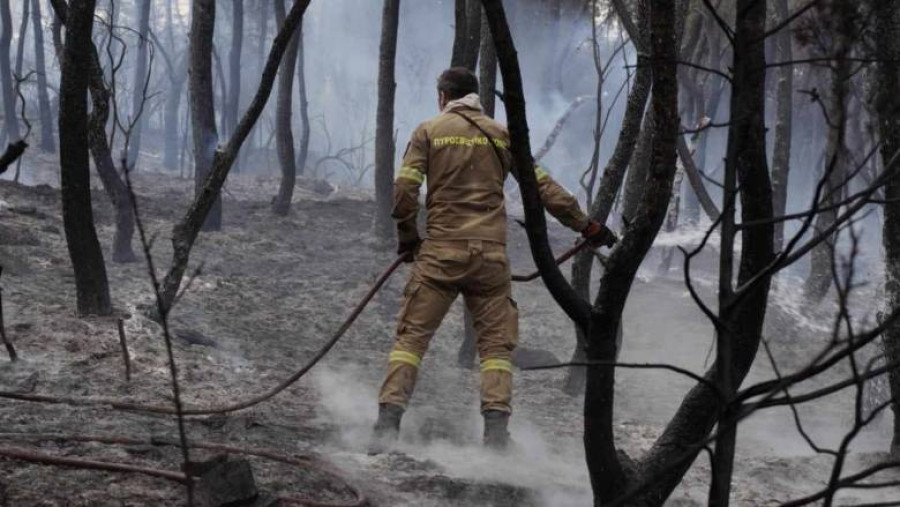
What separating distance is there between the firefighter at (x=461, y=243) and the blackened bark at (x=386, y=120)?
698cm

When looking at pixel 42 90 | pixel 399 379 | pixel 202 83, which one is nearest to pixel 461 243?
pixel 399 379

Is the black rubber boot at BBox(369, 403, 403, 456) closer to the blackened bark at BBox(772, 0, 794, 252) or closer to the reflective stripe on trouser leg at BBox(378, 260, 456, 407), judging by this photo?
the reflective stripe on trouser leg at BBox(378, 260, 456, 407)

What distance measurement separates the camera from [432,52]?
3716cm

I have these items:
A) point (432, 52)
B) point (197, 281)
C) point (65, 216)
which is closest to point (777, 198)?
point (197, 281)

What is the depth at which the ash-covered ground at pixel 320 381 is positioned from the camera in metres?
4.09

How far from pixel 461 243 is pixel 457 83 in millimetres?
865

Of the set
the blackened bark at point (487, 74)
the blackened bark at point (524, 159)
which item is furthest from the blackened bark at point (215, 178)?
the blackened bark at point (524, 159)

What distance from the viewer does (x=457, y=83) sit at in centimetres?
504

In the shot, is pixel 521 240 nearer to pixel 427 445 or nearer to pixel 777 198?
pixel 777 198

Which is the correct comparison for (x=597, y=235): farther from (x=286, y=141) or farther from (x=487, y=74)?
(x=286, y=141)

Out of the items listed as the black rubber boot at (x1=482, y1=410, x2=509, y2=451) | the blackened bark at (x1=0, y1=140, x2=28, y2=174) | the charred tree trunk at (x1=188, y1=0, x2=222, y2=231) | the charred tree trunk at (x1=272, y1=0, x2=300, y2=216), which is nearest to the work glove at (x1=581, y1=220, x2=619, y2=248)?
the black rubber boot at (x1=482, y1=410, x2=509, y2=451)

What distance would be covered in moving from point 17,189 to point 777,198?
9.79m

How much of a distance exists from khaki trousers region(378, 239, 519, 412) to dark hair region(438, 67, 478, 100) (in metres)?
0.81

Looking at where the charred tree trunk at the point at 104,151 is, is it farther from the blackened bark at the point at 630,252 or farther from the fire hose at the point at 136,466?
the blackened bark at the point at 630,252
